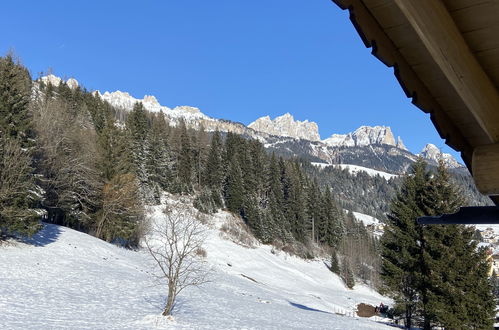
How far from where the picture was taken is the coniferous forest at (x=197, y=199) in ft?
73.0

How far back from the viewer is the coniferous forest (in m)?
22.3

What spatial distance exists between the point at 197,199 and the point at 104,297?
45221 mm

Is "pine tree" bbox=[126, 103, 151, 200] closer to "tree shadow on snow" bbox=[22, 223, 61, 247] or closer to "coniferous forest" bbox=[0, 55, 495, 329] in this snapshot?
"coniferous forest" bbox=[0, 55, 495, 329]

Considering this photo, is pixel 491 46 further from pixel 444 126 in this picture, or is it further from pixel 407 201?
pixel 407 201

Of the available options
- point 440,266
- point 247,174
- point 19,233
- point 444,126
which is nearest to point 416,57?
point 444,126

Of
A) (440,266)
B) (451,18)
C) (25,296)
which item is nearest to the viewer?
(451,18)

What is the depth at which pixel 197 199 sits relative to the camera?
212ft

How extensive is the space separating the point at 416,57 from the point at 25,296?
1927 centimetres

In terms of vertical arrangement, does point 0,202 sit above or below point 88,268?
above

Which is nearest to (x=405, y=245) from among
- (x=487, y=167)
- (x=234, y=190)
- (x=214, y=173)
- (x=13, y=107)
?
(x=487, y=167)

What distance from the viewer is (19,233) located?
25188 millimetres

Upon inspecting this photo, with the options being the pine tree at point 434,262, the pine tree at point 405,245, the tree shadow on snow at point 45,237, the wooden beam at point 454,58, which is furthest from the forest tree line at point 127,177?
the wooden beam at point 454,58

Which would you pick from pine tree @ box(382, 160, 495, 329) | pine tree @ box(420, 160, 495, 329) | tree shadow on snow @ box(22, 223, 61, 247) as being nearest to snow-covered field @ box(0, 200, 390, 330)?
tree shadow on snow @ box(22, 223, 61, 247)

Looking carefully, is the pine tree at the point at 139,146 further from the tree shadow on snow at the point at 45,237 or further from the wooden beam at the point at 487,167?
the wooden beam at the point at 487,167
